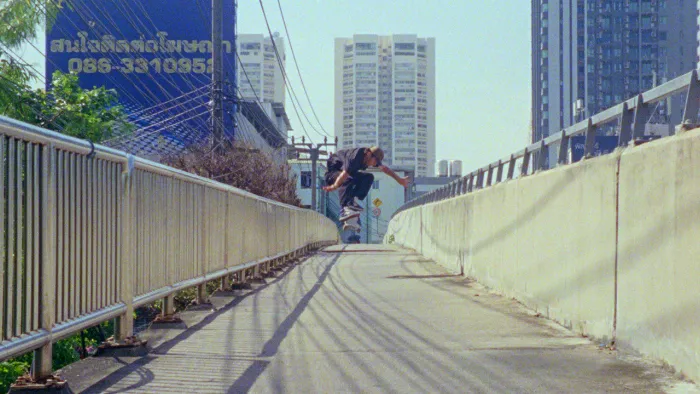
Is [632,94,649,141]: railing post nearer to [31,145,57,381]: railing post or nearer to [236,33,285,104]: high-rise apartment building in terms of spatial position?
[31,145,57,381]: railing post

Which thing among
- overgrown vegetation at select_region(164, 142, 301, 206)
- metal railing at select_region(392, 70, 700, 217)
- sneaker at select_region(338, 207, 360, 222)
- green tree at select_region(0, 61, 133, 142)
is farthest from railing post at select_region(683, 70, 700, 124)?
sneaker at select_region(338, 207, 360, 222)

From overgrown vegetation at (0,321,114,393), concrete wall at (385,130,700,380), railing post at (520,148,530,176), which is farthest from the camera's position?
railing post at (520,148,530,176)

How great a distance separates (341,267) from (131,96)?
43752mm

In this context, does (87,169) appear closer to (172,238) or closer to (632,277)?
(172,238)

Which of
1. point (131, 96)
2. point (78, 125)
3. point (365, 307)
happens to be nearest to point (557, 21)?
point (131, 96)

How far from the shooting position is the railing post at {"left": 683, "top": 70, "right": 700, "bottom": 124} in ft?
20.7

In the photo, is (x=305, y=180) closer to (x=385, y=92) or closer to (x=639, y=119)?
(x=385, y=92)

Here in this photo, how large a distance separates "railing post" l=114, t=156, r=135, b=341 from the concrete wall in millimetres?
3618

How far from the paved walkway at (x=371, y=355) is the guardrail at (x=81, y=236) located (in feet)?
1.49

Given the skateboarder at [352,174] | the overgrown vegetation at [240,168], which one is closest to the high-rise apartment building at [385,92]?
the overgrown vegetation at [240,168]

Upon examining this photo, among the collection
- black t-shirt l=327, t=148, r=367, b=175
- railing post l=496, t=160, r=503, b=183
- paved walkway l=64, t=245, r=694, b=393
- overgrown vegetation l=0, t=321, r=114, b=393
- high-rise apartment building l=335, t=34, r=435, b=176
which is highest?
high-rise apartment building l=335, t=34, r=435, b=176

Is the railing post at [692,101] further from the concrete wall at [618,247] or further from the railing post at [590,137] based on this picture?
the railing post at [590,137]

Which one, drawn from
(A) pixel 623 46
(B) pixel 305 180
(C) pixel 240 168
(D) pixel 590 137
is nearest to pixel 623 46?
(A) pixel 623 46

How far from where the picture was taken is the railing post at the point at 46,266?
18.5ft
